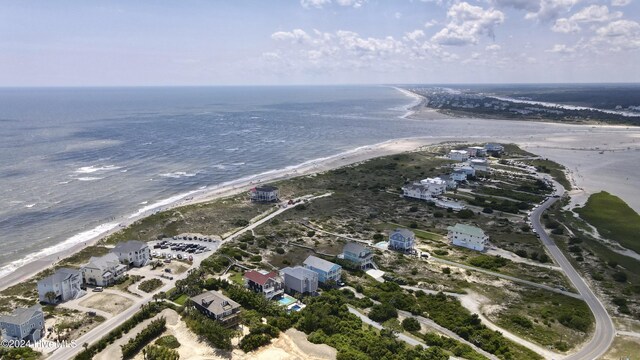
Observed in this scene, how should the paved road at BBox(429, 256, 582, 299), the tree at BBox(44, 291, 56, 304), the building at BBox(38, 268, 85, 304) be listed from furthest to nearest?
the paved road at BBox(429, 256, 582, 299) → the building at BBox(38, 268, 85, 304) → the tree at BBox(44, 291, 56, 304)

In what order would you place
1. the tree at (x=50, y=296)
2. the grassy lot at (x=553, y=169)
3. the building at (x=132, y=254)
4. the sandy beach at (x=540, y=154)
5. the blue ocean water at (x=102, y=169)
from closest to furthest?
the tree at (x=50, y=296), the building at (x=132, y=254), the sandy beach at (x=540, y=154), the blue ocean water at (x=102, y=169), the grassy lot at (x=553, y=169)

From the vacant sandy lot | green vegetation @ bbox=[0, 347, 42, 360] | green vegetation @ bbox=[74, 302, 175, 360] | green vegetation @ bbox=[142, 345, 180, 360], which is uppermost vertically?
green vegetation @ bbox=[142, 345, 180, 360]

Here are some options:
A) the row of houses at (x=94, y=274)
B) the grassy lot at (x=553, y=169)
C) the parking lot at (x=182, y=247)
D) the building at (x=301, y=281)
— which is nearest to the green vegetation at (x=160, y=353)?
the building at (x=301, y=281)

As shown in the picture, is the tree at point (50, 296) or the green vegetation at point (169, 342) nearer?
the green vegetation at point (169, 342)

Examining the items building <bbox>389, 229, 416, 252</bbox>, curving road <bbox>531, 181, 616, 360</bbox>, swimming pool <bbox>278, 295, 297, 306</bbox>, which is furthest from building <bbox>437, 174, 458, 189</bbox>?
swimming pool <bbox>278, 295, 297, 306</bbox>

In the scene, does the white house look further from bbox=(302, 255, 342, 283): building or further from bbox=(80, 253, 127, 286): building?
bbox=(80, 253, 127, 286): building

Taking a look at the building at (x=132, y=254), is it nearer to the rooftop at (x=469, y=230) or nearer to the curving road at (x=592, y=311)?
the rooftop at (x=469, y=230)

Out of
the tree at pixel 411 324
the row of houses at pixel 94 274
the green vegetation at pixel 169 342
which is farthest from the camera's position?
the row of houses at pixel 94 274

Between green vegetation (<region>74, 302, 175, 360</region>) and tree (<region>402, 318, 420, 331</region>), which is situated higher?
green vegetation (<region>74, 302, 175, 360</region>)
